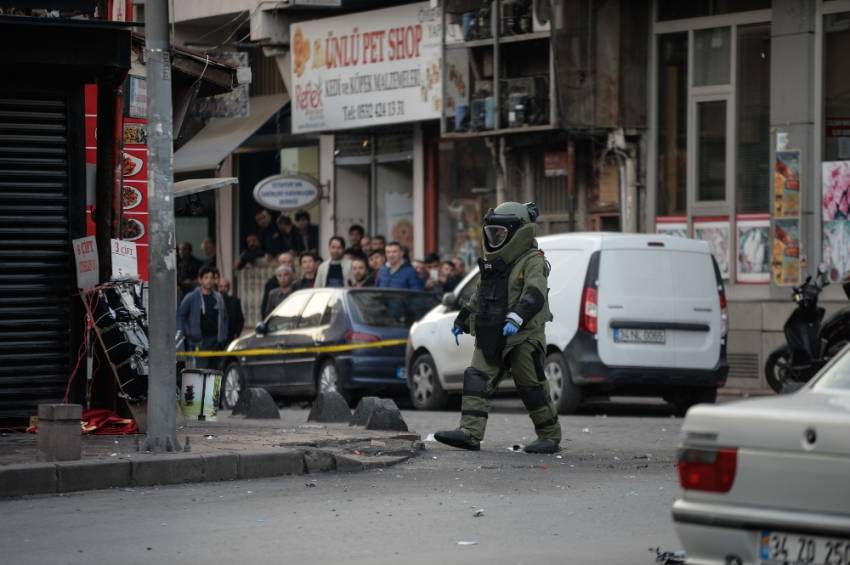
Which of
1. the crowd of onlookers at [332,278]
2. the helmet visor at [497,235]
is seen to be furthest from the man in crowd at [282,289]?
the helmet visor at [497,235]

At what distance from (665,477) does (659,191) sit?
47.2ft

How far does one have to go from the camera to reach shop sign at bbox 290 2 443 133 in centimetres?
2934

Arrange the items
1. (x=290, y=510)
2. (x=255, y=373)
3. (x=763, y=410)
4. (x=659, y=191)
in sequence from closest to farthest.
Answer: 1. (x=763, y=410)
2. (x=290, y=510)
3. (x=255, y=373)
4. (x=659, y=191)

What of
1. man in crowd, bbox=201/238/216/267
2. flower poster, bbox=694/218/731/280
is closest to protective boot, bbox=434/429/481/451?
flower poster, bbox=694/218/731/280

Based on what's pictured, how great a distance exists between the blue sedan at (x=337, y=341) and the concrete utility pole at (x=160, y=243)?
29.8ft

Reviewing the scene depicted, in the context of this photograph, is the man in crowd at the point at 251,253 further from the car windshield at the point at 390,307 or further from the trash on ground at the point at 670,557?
the trash on ground at the point at 670,557

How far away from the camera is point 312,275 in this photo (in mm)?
26359

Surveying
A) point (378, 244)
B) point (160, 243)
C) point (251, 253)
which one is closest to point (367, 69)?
point (251, 253)

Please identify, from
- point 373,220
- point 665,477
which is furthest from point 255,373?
point 665,477

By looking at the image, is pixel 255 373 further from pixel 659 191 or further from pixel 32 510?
pixel 32 510

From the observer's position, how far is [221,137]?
33.6 m

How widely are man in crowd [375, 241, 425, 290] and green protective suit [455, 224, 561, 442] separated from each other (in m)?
10.1

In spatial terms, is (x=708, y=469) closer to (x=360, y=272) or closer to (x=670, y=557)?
(x=670, y=557)

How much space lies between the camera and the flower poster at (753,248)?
80.0ft
